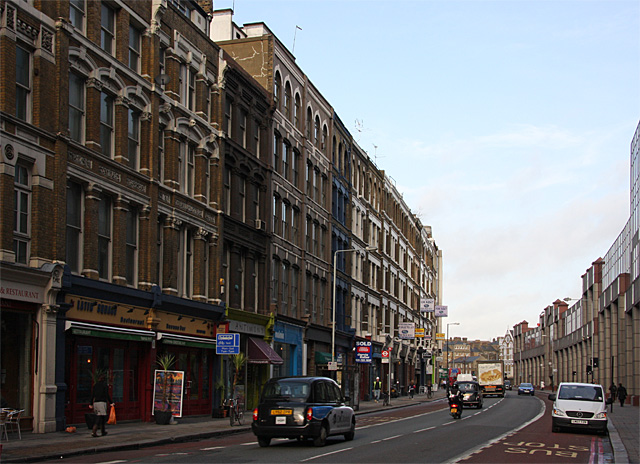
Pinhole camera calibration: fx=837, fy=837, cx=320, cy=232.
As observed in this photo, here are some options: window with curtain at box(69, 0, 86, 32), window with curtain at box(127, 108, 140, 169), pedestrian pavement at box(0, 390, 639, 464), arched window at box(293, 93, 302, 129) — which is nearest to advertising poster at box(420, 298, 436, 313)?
arched window at box(293, 93, 302, 129)

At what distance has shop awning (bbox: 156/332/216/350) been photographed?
3222 cm

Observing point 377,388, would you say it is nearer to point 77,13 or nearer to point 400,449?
point 77,13

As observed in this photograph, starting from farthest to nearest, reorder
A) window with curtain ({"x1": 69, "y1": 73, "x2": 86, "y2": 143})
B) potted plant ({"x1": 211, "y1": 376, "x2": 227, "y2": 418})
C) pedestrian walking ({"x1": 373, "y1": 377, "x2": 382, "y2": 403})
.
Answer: pedestrian walking ({"x1": 373, "y1": 377, "x2": 382, "y2": 403}), potted plant ({"x1": 211, "y1": 376, "x2": 227, "y2": 418}), window with curtain ({"x1": 69, "y1": 73, "x2": 86, "y2": 143})

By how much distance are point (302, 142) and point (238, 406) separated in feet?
76.9

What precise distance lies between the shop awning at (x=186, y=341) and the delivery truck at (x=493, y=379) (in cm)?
4832

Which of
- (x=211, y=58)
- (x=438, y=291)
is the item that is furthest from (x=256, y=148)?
(x=438, y=291)

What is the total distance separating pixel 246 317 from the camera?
41062 mm

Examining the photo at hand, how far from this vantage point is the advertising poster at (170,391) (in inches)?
1203

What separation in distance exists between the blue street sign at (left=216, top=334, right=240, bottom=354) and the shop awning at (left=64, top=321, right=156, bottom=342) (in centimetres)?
250

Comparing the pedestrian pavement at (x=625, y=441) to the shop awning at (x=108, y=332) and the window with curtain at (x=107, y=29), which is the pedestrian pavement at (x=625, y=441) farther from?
the window with curtain at (x=107, y=29)

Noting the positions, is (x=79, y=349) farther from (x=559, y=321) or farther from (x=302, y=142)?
(x=559, y=321)

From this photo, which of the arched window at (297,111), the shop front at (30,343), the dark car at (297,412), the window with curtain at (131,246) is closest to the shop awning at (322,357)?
the arched window at (297,111)

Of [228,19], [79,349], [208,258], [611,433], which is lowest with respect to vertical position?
[611,433]

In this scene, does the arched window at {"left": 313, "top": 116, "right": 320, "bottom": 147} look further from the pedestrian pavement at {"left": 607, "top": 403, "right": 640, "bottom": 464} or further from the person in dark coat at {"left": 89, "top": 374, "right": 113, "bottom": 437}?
the person in dark coat at {"left": 89, "top": 374, "right": 113, "bottom": 437}
